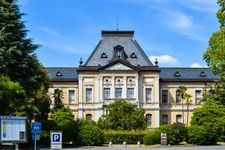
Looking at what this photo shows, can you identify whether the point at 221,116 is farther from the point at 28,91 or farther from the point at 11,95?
the point at 11,95

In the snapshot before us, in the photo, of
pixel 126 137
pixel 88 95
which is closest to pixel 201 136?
pixel 126 137

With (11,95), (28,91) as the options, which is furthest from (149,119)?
(11,95)

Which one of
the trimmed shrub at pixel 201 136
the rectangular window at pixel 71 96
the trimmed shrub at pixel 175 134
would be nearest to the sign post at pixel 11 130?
the trimmed shrub at pixel 175 134

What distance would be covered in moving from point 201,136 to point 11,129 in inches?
1166

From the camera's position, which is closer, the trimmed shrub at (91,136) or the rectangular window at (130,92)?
the trimmed shrub at (91,136)

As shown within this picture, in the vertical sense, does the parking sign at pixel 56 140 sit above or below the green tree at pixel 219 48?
below

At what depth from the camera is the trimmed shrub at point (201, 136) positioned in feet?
185

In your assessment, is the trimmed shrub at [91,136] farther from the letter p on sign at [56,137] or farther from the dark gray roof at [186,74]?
the dark gray roof at [186,74]

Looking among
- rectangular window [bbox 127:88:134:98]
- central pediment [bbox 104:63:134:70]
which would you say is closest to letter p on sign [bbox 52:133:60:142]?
central pediment [bbox 104:63:134:70]

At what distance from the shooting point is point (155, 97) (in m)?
90.4

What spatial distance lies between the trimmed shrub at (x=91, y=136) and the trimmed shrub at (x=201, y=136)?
875 centimetres

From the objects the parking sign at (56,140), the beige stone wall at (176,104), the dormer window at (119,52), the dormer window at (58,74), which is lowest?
the parking sign at (56,140)

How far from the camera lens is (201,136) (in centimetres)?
5644

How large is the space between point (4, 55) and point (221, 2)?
16.2 metres
